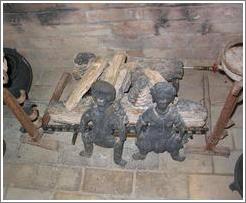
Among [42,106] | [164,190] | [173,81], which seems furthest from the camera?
[42,106]

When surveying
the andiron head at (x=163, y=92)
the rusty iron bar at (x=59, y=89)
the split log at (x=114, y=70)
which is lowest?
the rusty iron bar at (x=59, y=89)

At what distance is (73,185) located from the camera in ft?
12.8

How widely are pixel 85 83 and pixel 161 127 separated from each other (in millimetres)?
1080

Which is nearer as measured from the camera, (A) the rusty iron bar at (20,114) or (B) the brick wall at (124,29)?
(A) the rusty iron bar at (20,114)

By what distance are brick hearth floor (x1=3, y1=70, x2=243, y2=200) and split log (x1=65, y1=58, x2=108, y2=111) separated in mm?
503

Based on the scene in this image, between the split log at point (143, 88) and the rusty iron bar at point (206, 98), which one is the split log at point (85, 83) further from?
the rusty iron bar at point (206, 98)

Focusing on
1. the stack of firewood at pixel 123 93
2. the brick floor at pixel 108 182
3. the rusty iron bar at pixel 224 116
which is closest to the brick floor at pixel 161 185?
the brick floor at pixel 108 182

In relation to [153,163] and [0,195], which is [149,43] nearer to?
[153,163]

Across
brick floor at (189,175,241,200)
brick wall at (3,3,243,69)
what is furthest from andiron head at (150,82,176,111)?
brick wall at (3,3,243,69)

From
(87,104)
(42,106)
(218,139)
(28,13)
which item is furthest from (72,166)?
(28,13)

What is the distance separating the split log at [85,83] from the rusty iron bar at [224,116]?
147cm

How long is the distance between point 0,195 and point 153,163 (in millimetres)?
1777

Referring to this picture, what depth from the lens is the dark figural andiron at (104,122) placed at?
3291mm

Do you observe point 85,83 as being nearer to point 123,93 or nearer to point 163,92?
point 123,93
